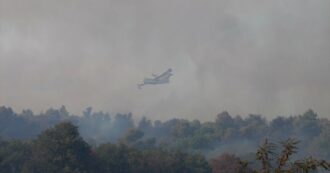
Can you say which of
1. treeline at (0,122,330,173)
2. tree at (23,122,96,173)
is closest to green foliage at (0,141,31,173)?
treeline at (0,122,330,173)

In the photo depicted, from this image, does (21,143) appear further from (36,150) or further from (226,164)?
(226,164)

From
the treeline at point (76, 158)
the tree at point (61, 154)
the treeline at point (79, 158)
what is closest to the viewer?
the tree at point (61, 154)

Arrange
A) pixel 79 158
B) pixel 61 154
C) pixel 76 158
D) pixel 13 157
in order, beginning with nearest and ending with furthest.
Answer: pixel 76 158
pixel 79 158
pixel 61 154
pixel 13 157

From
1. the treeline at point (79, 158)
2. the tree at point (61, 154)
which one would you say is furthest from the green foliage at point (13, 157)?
the tree at point (61, 154)

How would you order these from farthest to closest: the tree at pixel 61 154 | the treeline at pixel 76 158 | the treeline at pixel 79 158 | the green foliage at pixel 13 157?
the green foliage at pixel 13 157
the treeline at pixel 79 158
the treeline at pixel 76 158
the tree at pixel 61 154

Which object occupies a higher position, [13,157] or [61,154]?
[13,157]

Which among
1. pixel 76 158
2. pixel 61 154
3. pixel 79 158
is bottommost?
pixel 76 158

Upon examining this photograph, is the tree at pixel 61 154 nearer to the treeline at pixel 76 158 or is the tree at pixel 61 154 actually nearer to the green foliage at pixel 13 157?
the treeline at pixel 76 158

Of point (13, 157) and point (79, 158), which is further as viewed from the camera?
point (13, 157)

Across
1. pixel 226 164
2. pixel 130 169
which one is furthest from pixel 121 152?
pixel 226 164

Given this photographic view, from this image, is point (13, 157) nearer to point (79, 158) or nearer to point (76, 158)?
point (79, 158)

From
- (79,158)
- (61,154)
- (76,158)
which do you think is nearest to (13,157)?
(61,154)

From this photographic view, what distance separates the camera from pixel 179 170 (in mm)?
160625

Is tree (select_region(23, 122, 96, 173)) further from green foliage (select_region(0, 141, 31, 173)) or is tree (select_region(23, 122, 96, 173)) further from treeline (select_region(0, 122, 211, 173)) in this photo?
green foliage (select_region(0, 141, 31, 173))
